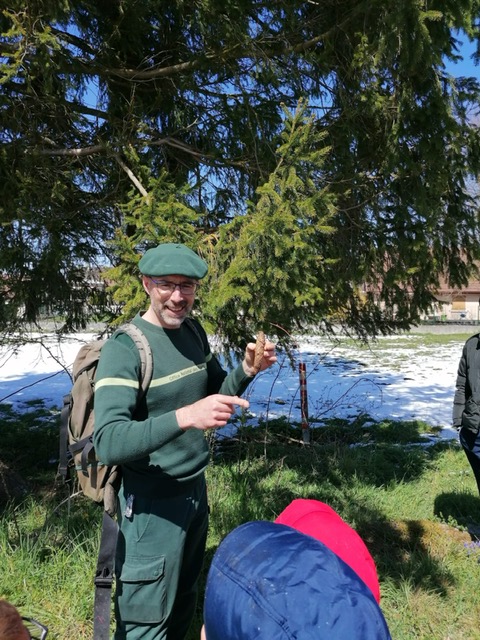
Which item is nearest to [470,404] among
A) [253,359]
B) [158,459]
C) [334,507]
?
[334,507]

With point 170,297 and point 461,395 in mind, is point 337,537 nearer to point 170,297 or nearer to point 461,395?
point 170,297

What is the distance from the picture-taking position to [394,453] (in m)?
5.54

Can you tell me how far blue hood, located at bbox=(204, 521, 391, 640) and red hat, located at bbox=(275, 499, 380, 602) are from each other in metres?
0.36

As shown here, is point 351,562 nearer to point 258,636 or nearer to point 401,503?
point 258,636

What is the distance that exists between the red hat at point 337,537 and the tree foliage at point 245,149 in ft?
6.03

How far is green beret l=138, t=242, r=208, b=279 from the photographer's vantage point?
5.83ft

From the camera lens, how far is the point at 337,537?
1.24m

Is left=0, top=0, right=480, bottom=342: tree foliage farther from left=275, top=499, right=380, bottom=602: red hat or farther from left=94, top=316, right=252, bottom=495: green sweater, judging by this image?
left=275, top=499, right=380, bottom=602: red hat

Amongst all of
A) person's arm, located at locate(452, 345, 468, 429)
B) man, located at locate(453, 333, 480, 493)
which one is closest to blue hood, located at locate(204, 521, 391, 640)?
man, located at locate(453, 333, 480, 493)

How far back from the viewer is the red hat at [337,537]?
1.21m

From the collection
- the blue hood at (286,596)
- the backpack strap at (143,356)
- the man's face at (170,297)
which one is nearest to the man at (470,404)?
the man's face at (170,297)

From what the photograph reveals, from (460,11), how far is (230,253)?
7.30 ft

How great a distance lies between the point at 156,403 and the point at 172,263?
1.80 feet

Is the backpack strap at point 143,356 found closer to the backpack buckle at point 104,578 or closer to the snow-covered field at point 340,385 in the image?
the backpack buckle at point 104,578
